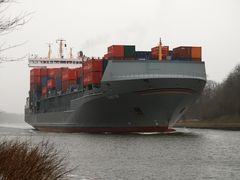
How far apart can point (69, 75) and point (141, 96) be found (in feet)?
56.1

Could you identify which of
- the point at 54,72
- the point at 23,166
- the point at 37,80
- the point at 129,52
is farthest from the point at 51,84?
the point at 23,166

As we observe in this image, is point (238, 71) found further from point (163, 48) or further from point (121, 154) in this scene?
point (121, 154)

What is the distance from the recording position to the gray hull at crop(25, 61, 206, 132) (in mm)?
45531

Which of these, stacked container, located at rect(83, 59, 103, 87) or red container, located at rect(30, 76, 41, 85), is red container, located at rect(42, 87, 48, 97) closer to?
red container, located at rect(30, 76, 41, 85)

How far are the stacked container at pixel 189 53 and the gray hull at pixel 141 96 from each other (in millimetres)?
1548

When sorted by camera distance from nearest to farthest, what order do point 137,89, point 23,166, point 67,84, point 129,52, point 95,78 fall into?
point 23,166
point 137,89
point 129,52
point 95,78
point 67,84

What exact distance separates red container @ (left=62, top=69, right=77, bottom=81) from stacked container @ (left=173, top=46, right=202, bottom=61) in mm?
14433

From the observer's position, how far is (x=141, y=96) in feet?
150

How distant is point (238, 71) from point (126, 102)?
54.6 m

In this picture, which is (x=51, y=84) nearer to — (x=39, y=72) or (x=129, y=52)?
(x=39, y=72)

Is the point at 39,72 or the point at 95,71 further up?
the point at 39,72

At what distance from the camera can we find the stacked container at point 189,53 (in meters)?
49.5

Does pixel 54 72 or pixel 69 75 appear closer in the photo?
pixel 69 75

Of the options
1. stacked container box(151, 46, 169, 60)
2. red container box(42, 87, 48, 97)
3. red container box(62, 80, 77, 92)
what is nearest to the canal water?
stacked container box(151, 46, 169, 60)
